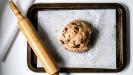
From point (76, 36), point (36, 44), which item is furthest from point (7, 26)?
point (76, 36)

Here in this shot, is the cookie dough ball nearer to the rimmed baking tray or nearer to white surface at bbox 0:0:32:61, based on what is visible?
the rimmed baking tray

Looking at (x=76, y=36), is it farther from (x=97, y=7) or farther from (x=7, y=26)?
(x=7, y=26)

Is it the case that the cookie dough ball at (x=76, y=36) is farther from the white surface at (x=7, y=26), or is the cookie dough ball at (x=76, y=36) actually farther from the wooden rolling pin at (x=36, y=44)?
the white surface at (x=7, y=26)

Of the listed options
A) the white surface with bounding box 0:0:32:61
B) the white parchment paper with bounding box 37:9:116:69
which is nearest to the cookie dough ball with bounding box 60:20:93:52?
the white parchment paper with bounding box 37:9:116:69

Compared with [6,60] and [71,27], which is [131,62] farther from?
[6,60]

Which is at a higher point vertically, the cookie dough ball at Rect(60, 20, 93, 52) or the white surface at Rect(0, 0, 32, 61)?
the white surface at Rect(0, 0, 32, 61)
